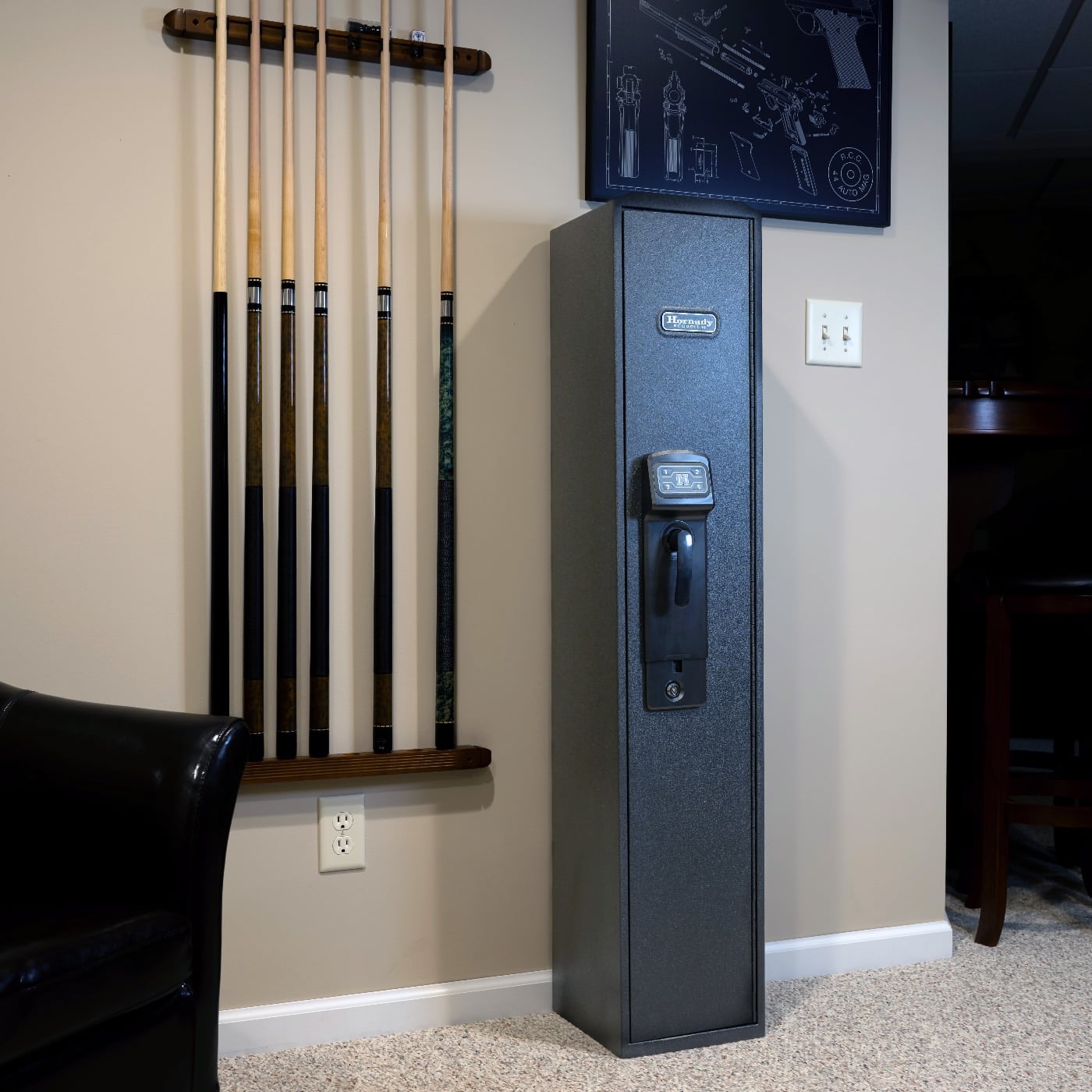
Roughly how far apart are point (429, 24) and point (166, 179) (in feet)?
1.79

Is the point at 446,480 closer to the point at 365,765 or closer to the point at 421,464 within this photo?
the point at 421,464

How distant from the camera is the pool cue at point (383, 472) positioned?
1.88 m

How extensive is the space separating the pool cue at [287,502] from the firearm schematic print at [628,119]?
602 mm

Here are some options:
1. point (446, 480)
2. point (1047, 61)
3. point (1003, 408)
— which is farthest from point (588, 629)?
point (1047, 61)

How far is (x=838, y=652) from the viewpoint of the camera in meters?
2.23

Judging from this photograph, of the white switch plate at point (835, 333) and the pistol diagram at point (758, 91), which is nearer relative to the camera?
the pistol diagram at point (758, 91)

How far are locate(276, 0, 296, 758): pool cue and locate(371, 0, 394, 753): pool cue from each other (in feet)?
0.48

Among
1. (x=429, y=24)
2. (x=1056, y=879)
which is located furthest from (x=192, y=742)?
(x=1056, y=879)

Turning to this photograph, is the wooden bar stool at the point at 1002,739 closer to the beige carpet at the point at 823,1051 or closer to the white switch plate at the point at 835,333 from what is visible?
the beige carpet at the point at 823,1051

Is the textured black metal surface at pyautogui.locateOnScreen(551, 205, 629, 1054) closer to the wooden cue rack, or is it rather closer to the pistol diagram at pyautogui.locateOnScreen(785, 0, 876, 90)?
the wooden cue rack

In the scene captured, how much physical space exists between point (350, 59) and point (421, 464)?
28.2 inches

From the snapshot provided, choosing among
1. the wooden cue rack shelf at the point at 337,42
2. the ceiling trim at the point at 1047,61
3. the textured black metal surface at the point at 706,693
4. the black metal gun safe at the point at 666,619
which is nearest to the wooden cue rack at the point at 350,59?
the wooden cue rack shelf at the point at 337,42

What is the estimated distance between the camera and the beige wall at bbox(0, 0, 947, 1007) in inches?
69.9

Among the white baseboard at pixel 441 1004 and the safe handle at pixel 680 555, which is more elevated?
the safe handle at pixel 680 555
